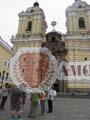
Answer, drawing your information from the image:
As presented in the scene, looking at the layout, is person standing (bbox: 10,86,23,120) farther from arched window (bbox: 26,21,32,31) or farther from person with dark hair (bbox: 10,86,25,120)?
arched window (bbox: 26,21,32,31)

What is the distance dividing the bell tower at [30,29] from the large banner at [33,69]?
21977mm

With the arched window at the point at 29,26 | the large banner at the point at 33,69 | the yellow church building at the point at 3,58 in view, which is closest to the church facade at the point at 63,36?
the arched window at the point at 29,26

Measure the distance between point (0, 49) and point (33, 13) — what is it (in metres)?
9.62

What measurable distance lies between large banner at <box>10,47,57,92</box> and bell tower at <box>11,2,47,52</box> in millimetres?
21977

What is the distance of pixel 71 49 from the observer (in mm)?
28828

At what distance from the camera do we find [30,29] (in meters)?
33.5

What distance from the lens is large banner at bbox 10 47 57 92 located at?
687 centimetres

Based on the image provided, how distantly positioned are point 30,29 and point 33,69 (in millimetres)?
25651

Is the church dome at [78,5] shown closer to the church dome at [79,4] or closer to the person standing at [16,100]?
the church dome at [79,4]

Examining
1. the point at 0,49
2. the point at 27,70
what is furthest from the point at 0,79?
the point at 27,70

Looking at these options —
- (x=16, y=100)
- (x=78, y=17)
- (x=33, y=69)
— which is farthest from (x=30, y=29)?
(x=16, y=100)

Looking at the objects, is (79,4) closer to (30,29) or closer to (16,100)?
(30,29)

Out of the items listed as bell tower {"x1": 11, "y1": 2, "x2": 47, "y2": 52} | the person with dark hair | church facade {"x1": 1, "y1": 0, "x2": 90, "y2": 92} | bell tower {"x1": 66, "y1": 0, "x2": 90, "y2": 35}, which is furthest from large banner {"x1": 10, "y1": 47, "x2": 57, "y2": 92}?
bell tower {"x1": 66, "y1": 0, "x2": 90, "y2": 35}

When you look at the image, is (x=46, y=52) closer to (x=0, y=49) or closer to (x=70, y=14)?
(x=0, y=49)
